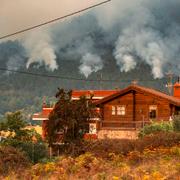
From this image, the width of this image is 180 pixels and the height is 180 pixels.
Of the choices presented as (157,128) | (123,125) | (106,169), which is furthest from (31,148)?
(106,169)

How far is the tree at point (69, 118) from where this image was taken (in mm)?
33750

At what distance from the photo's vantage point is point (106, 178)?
12641mm

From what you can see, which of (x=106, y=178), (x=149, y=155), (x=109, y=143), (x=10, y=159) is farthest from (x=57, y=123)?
(x=106, y=178)

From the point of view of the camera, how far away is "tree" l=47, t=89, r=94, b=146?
111 ft

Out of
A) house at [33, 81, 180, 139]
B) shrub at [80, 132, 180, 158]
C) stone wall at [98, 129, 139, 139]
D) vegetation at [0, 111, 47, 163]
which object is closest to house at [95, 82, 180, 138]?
house at [33, 81, 180, 139]

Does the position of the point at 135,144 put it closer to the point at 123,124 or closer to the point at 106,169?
the point at 106,169

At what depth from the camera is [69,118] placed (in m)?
33.8

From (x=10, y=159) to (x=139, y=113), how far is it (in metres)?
27.4

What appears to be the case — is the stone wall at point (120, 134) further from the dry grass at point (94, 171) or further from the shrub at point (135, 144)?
A: the dry grass at point (94, 171)

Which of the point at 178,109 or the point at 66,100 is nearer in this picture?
the point at 66,100

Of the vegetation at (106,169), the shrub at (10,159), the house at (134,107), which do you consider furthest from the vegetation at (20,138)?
the vegetation at (106,169)

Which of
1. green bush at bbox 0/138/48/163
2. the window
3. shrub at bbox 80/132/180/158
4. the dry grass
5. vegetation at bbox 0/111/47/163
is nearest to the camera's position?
the dry grass

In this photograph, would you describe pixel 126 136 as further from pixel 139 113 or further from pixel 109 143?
pixel 109 143

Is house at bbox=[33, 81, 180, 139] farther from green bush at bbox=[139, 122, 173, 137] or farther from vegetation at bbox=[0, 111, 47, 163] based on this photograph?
green bush at bbox=[139, 122, 173, 137]
